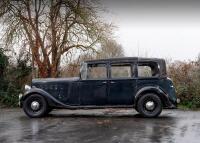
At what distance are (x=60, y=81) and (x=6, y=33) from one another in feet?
22.0

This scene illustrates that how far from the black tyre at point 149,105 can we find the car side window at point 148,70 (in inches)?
27.3

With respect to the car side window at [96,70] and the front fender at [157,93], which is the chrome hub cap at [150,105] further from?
the car side window at [96,70]

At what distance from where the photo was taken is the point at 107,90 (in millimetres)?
16219

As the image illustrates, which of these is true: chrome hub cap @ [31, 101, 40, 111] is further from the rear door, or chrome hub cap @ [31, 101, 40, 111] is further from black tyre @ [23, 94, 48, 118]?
the rear door

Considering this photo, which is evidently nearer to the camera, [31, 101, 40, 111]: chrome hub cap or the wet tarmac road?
the wet tarmac road

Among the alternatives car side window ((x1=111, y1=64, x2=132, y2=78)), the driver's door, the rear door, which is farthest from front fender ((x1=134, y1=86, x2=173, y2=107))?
the driver's door

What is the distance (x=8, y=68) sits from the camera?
22750 mm

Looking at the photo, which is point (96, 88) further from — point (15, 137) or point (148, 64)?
point (15, 137)

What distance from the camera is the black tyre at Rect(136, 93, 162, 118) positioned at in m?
15.9

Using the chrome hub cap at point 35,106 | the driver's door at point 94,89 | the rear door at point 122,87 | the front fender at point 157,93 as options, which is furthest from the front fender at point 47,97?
the front fender at point 157,93

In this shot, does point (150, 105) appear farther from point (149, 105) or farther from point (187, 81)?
point (187, 81)

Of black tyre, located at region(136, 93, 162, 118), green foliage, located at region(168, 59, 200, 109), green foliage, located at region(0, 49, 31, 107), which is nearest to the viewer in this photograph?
black tyre, located at region(136, 93, 162, 118)

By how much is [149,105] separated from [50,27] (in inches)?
342

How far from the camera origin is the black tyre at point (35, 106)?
16.6 metres
